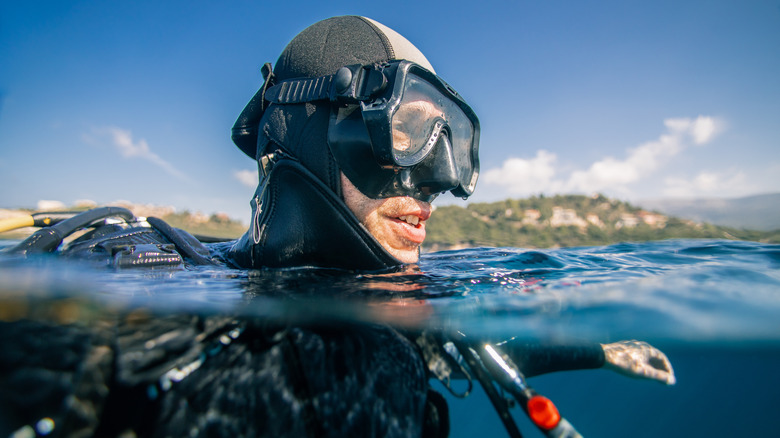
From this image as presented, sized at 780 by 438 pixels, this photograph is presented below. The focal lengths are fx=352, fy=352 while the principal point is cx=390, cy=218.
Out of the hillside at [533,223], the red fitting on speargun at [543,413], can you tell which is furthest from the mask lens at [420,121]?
the hillside at [533,223]

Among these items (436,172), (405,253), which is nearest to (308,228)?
(405,253)

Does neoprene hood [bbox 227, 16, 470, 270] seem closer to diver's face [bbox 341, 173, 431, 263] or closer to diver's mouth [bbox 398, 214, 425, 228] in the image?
diver's face [bbox 341, 173, 431, 263]

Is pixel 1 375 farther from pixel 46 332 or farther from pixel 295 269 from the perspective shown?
pixel 295 269

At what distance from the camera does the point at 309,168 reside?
7.95 feet

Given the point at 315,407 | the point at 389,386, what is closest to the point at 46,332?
the point at 315,407

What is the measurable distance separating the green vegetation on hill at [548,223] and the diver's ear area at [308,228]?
14.1 metres

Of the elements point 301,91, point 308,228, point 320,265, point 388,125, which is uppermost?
point 301,91

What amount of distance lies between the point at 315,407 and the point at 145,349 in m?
0.63

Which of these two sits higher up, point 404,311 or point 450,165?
point 450,165

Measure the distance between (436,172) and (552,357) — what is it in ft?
6.04

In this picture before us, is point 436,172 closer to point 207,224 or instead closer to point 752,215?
point 752,215

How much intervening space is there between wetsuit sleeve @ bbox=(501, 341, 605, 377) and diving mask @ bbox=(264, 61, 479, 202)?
158cm

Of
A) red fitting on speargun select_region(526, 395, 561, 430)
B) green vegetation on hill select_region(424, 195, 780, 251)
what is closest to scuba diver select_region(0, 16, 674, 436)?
red fitting on speargun select_region(526, 395, 561, 430)

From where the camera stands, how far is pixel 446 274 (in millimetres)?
3189
